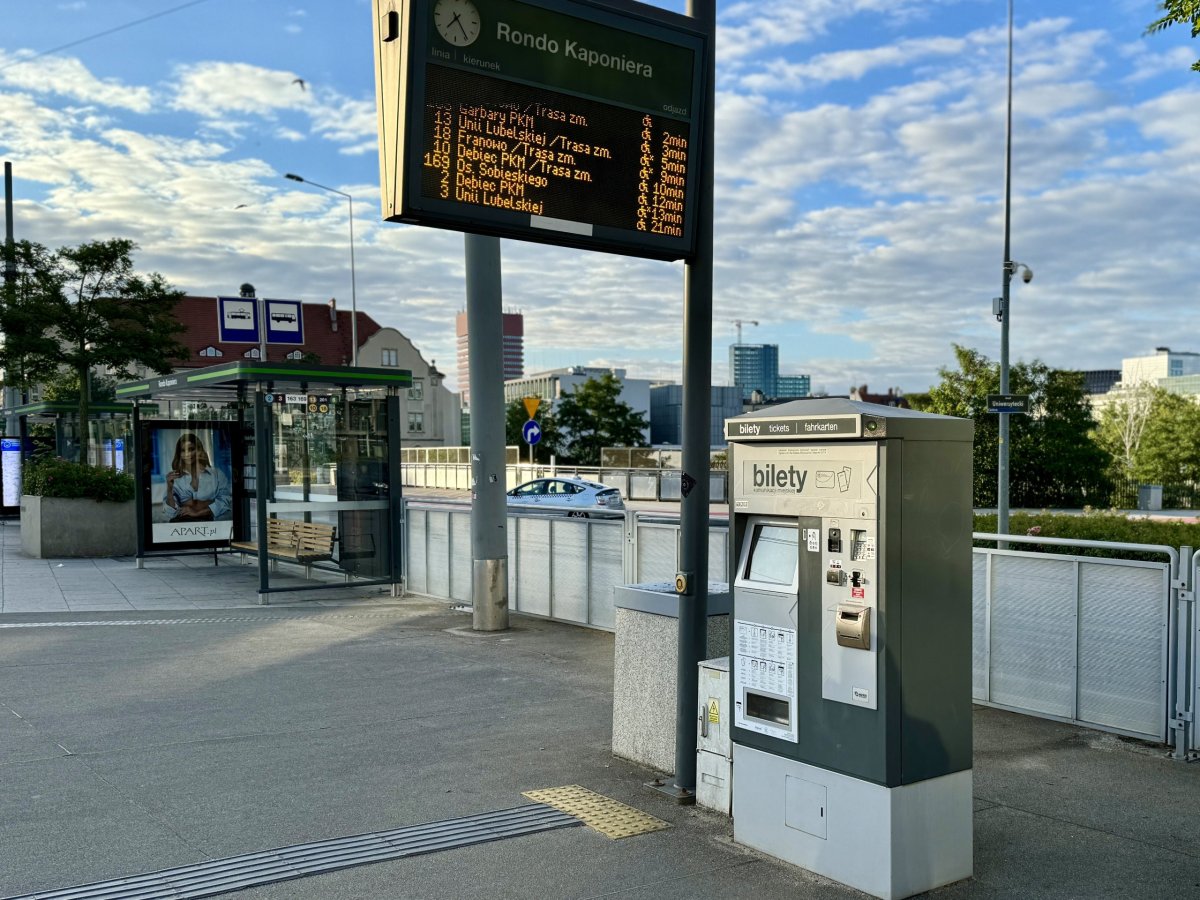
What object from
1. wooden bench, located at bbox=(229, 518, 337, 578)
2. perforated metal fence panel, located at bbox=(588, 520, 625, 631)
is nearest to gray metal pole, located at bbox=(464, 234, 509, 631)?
perforated metal fence panel, located at bbox=(588, 520, 625, 631)

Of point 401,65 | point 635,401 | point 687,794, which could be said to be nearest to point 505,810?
point 687,794

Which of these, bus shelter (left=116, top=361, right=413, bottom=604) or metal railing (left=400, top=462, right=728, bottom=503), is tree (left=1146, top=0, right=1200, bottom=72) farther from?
metal railing (left=400, top=462, right=728, bottom=503)

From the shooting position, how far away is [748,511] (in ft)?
17.5

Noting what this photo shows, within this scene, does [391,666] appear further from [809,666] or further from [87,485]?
[87,485]

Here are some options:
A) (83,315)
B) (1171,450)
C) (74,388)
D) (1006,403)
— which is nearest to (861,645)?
(1006,403)

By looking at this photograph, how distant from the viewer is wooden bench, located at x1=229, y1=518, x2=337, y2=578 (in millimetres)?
14977

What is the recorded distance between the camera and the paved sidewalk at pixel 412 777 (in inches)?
193

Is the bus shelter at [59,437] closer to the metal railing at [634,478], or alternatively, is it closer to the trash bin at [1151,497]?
the metal railing at [634,478]

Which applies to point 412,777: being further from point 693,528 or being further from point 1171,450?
point 1171,450

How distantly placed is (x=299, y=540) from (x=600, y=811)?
34.2ft

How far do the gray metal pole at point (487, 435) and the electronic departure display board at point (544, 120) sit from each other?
542 cm

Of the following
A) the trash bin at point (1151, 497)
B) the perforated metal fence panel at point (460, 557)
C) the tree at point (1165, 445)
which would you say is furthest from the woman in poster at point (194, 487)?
the tree at point (1165, 445)

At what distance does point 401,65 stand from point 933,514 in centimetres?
347

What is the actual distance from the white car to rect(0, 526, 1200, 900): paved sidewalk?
20284 mm
